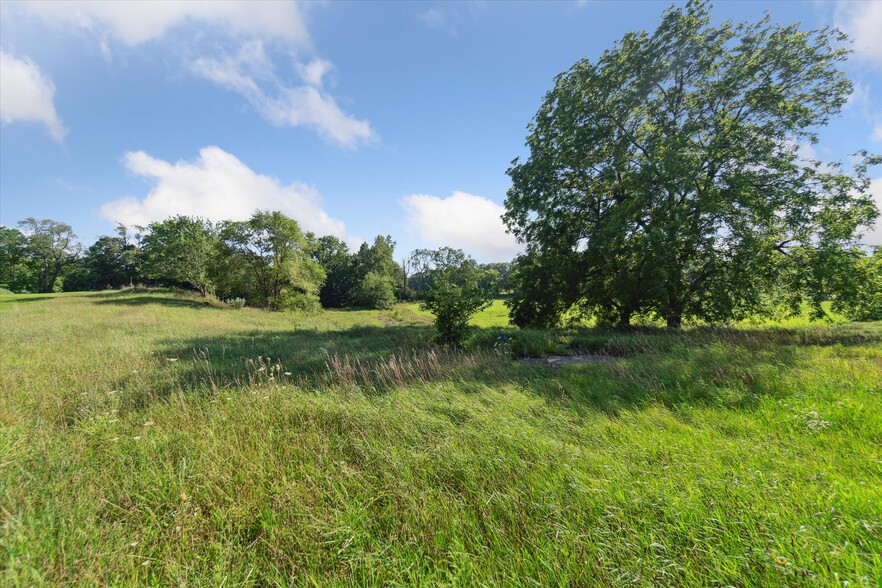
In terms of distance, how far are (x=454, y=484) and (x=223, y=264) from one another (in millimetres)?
39598

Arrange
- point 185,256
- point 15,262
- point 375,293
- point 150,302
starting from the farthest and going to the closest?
point 15,262 < point 375,293 < point 185,256 < point 150,302

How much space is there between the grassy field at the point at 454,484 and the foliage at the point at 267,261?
99.2ft

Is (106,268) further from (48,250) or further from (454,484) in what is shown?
(454,484)

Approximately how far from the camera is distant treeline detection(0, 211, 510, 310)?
3353cm

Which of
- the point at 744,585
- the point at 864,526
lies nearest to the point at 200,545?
the point at 744,585

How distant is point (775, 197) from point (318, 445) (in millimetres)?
16682

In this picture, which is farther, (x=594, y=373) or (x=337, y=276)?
(x=337, y=276)

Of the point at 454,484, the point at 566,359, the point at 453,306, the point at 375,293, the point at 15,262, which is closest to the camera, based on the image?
the point at 454,484

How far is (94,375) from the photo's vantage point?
620 cm

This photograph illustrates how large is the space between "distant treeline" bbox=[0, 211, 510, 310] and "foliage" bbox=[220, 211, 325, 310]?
0.33ft

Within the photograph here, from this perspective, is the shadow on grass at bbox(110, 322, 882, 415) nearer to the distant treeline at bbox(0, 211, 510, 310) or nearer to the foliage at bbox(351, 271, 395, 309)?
the distant treeline at bbox(0, 211, 510, 310)

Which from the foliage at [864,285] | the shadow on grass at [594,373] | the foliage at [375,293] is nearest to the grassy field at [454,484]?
the shadow on grass at [594,373]

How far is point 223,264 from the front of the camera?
33.5 meters

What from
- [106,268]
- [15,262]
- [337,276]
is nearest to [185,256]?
[337,276]
